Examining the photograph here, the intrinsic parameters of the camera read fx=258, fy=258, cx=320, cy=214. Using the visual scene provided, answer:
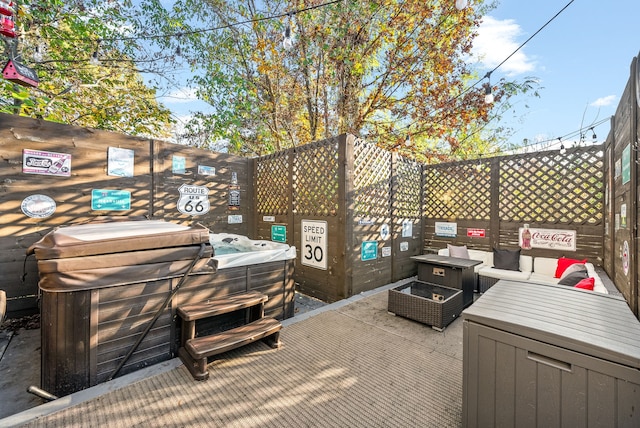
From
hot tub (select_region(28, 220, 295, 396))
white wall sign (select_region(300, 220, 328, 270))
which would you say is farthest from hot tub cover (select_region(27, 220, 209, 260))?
white wall sign (select_region(300, 220, 328, 270))

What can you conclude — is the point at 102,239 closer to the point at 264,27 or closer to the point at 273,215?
the point at 273,215

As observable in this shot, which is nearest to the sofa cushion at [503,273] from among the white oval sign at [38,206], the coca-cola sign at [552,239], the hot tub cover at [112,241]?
the coca-cola sign at [552,239]

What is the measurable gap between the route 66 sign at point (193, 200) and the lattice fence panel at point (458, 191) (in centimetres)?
440

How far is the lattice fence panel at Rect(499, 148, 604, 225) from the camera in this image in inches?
152

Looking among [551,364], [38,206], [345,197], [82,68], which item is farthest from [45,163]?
[551,364]

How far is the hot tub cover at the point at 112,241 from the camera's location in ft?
5.80

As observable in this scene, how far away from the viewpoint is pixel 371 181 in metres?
4.13

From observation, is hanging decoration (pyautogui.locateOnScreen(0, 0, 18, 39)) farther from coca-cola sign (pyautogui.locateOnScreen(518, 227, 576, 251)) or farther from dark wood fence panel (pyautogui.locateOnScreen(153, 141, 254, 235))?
coca-cola sign (pyautogui.locateOnScreen(518, 227, 576, 251))

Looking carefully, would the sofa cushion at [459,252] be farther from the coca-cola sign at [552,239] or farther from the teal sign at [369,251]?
the teal sign at [369,251]

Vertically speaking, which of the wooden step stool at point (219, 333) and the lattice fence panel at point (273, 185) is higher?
the lattice fence panel at point (273, 185)

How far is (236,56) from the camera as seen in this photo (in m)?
6.19

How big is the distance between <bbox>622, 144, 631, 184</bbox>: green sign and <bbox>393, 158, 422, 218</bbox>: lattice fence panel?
2698 millimetres

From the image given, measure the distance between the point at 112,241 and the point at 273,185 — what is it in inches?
119

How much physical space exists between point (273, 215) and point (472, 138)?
7.00 meters
